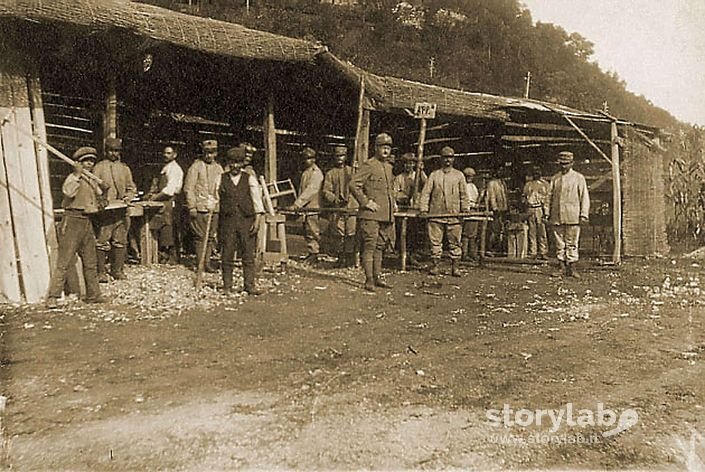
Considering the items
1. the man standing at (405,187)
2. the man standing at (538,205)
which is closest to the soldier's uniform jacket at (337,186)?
the man standing at (405,187)

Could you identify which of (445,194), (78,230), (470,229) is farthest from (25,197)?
(470,229)

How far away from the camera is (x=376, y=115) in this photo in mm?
12039

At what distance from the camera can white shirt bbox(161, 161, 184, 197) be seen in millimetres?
8656

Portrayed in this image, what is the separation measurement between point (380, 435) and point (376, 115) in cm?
934

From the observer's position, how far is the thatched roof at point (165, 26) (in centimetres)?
607

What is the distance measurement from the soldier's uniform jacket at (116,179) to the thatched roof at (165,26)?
1.59 meters

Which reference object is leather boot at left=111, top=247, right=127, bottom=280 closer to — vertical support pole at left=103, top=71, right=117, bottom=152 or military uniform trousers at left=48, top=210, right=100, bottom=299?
military uniform trousers at left=48, top=210, right=100, bottom=299

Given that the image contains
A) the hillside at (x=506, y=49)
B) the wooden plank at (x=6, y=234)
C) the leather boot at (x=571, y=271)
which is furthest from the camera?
the leather boot at (x=571, y=271)

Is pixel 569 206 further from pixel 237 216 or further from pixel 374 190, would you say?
pixel 237 216

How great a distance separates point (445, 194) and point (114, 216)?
4165mm

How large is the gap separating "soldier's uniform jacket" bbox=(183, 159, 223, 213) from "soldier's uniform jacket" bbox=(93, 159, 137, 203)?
0.73 metres

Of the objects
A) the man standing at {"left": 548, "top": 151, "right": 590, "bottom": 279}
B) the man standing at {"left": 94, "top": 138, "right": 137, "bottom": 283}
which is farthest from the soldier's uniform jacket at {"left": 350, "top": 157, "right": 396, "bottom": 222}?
the man standing at {"left": 548, "top": 151, "right": 590, "bottom": 279}

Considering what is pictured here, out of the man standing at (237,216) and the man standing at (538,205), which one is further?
the man standing at (538,205)

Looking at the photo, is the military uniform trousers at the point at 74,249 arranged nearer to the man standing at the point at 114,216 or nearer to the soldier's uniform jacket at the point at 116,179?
the man standing at the point at 114,216
